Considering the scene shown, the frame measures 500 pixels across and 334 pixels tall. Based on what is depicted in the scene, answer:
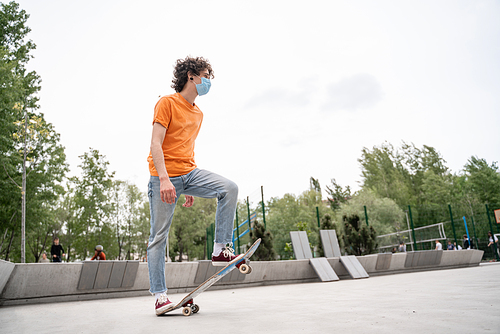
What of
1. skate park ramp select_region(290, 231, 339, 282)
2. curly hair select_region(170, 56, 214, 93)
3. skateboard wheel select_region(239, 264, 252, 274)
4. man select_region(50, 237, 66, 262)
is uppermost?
curly hair select_region(170, 56, 214, 93)

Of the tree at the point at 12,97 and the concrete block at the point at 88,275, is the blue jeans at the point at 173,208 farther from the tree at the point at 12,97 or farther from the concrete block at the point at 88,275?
the tree at the point at 12,97

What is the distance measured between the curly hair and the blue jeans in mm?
1095

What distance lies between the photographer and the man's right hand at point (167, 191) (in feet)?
9.66

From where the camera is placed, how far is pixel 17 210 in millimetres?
20828

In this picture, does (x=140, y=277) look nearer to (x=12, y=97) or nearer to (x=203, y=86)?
(x=203, y=86)

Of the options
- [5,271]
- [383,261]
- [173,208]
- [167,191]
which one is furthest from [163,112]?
[383,261]

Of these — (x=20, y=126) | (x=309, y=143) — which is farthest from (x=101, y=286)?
(x=309, y=143)

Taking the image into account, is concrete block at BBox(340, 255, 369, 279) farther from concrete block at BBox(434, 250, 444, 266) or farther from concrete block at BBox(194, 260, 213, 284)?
concrete block at BBox(434, 250, 444, 266)

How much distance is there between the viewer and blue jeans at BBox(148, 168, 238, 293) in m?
3.18

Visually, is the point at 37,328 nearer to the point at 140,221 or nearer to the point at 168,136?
the point at 168,136

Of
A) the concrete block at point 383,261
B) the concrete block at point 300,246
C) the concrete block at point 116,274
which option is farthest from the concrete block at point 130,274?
the concrete block at point 383,261

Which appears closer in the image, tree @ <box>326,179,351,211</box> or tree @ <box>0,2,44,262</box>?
tree @ <box>0,2,44,262</box>

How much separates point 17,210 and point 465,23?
1004 inches

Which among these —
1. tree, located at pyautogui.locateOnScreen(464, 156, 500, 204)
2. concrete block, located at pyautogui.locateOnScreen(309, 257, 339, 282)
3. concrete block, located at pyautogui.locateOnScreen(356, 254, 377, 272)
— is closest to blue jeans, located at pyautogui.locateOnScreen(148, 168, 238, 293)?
concrete block, located at pyautogui.locateOnScreen(309, 257, 339, 282)
